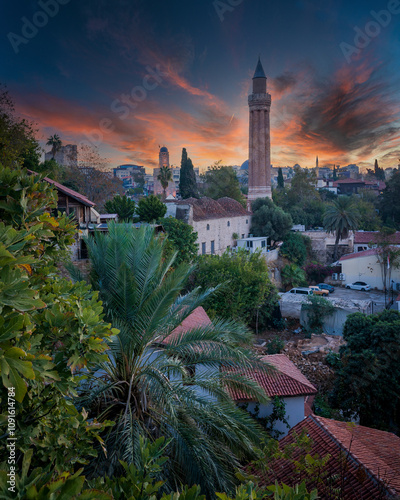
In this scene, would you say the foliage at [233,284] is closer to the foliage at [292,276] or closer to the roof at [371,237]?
the foliage at [292,276]

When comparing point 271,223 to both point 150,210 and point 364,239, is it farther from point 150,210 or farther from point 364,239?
point 150,210

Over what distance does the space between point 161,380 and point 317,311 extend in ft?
58.1

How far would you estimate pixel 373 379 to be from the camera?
11.2 meters

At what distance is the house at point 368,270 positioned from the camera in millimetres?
28611

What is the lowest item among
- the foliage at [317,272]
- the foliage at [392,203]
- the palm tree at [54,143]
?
the foliage at [317,272]

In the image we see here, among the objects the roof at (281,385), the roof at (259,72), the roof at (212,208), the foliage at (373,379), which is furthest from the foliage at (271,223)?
the roof at (281,385)

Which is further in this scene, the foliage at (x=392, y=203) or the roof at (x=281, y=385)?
the foliage at (x=392, y=203)

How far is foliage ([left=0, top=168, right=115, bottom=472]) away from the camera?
7.55 ft

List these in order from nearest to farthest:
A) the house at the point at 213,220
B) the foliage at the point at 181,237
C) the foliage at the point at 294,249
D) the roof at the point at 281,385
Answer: the roof at the point at 281,385, the foliage at the point at 181,237, the house at the point at 213,220, the foliage at the point at 294,249

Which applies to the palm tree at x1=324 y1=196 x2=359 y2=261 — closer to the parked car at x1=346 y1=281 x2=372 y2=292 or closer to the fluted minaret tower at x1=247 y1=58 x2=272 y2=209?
the parked car at x1=346 y1=281 x2=372 y2=292

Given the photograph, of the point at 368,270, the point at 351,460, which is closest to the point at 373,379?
the point at 351,460

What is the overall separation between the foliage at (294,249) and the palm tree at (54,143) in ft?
80.7

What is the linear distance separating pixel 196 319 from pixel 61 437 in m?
7.87

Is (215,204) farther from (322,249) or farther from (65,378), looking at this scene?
(65,378)
